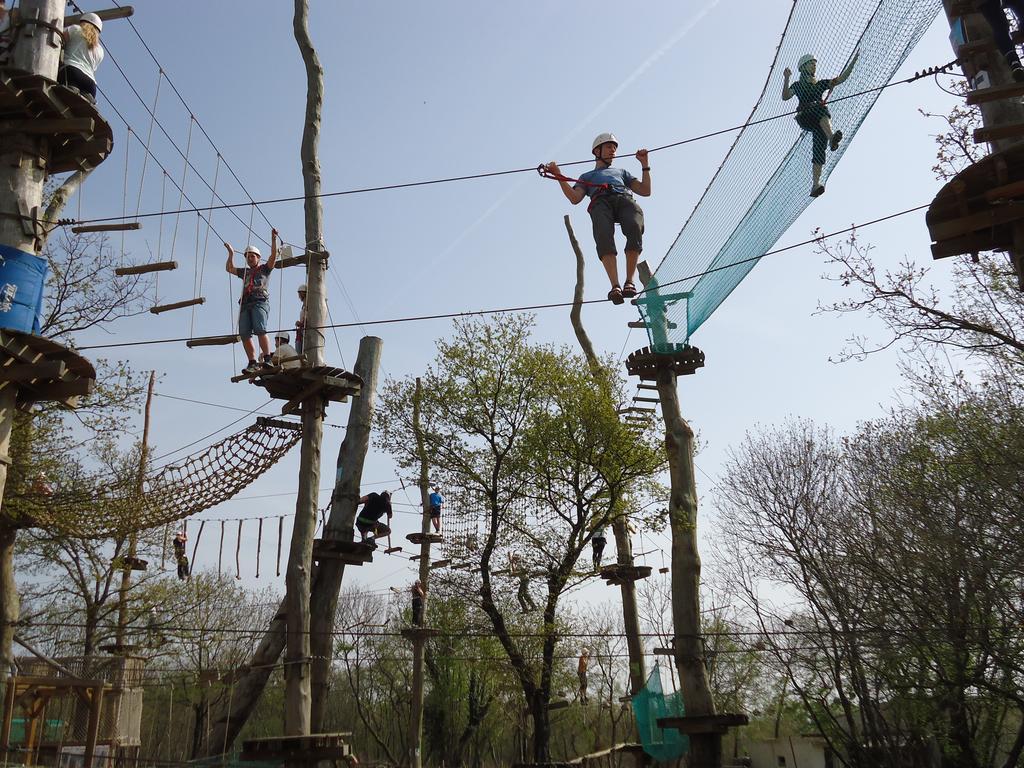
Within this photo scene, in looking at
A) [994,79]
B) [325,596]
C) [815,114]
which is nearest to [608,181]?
[815,114]

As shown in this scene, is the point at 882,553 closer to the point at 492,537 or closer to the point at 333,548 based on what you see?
the point at 492,537

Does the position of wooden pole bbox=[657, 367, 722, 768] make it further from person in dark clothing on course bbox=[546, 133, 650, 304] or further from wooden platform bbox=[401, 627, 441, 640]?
wooden platform bbox=[401, 627, 441, 640]

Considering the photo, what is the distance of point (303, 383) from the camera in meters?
9.16

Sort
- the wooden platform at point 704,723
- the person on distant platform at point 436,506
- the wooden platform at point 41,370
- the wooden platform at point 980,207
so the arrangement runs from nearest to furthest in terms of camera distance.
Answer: the wooden platform at point 980,207 < the wooden platform at point 41,370 < the wooden platform at point 704,723 < the person on distant platform at point 436,506

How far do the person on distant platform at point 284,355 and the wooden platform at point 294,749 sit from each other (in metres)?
3.61

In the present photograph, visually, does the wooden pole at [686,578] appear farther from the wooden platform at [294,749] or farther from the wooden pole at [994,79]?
the wooden pole at [994,79]

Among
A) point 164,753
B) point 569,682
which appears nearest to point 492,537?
point 569,682

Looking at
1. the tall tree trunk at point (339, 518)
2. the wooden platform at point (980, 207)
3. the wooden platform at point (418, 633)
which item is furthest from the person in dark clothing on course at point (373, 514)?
the wooden platform at point (980, 207)

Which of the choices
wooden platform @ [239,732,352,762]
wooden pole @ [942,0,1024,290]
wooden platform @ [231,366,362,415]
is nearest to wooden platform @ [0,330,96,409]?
wooden platform @ [231,366,362,415]

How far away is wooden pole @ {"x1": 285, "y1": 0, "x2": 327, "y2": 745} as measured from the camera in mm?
8359

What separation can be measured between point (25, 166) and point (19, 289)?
106cm

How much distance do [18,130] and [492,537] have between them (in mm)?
8519

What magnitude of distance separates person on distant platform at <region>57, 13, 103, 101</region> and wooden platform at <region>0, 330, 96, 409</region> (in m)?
2.21

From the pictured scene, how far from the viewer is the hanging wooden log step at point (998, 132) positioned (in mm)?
4531
